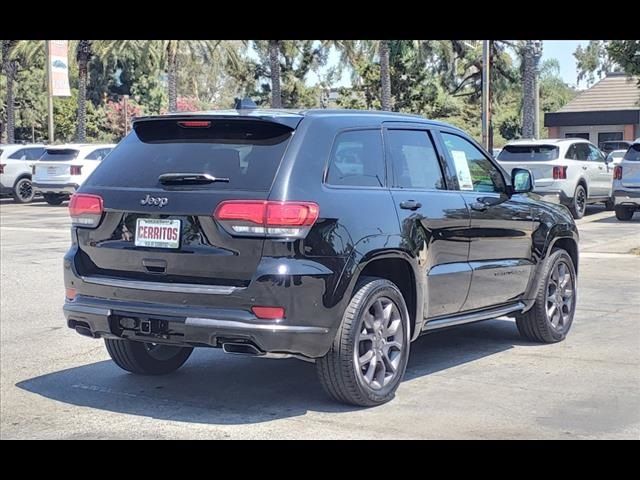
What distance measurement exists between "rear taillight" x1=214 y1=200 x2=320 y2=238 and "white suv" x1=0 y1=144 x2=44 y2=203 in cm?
2389

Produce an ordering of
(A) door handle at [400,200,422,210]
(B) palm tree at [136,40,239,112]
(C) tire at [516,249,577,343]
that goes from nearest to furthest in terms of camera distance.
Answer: (A) door handle at [400,200,422,210] < (C) tire at [516,249,577,343] < (B) palm tree at [136,40,239,112]

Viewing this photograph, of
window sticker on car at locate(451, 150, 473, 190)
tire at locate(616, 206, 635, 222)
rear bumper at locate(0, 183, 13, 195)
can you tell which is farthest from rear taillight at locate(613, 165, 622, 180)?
rear bumper at locate(0, 183, 13, 195)

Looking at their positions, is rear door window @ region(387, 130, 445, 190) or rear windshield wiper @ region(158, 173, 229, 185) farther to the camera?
rear door window @ region(387, 130, 445, 190)

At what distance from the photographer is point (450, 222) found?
21.9 feet

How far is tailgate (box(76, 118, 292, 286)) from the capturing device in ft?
17.9

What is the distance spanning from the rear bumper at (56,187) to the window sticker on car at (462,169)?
65.8 feet

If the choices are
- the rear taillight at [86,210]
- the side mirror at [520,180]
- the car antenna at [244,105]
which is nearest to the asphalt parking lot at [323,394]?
the rear taillight at [86,210]

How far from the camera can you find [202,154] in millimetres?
5805

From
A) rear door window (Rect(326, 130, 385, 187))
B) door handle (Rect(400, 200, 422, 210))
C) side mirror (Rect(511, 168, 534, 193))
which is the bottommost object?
door handle (Rect(400, 200, 422, 210))

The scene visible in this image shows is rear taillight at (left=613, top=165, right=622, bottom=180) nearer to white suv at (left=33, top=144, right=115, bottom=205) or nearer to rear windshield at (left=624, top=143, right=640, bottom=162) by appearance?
rear windshield at (left=624, top=143, right=640, bottom=162)

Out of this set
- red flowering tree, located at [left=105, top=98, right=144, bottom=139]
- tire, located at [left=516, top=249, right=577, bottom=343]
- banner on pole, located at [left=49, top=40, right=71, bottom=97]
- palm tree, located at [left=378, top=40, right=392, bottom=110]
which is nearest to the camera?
tire, located at [left=516, top=249, right=577, bottom=343]

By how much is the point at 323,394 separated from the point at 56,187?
21.2 metres
